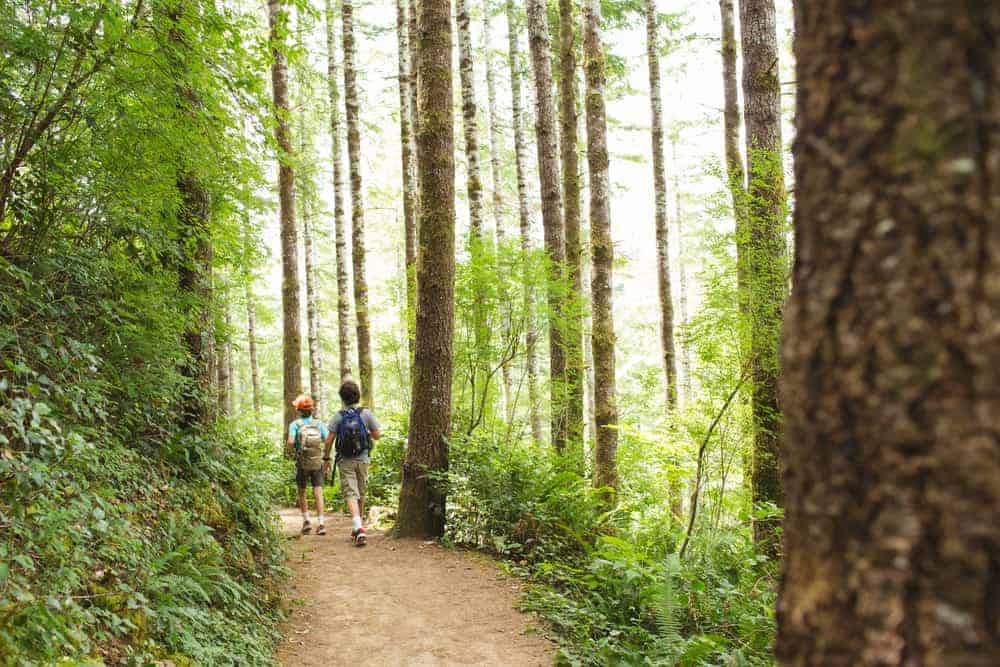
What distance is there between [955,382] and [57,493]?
4167 mm

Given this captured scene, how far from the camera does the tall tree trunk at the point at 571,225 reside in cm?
1122

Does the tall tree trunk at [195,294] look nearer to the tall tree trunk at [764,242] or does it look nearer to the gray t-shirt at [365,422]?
the gray t-shirt at [365,422]

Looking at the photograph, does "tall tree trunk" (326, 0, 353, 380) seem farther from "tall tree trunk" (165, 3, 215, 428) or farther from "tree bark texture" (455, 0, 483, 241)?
"tall tree trunk" (165, 3, 215, 428)

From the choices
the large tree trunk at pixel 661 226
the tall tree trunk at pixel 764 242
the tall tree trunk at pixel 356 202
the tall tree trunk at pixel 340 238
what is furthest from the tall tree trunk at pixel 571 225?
the tall tree trunk at pixel 340 238

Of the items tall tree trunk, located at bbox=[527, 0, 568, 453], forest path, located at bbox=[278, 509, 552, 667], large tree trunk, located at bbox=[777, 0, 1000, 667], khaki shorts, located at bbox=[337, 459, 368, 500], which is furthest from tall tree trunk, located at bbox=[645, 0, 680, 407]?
large tree trunk, located at bbox=[777, 0, 1000, 667]

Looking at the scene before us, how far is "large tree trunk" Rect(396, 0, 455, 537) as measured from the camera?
26.4ft

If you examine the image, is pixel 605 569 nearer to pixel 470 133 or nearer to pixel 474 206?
pixel 474 206

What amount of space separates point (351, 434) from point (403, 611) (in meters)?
3.14

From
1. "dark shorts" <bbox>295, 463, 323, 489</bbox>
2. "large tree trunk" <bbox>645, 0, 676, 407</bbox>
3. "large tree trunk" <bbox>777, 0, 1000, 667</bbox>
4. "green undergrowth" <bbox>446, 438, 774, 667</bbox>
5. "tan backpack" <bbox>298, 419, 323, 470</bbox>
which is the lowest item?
"green undergrowth" <bbox>446, 438, 774, 667</bbox>

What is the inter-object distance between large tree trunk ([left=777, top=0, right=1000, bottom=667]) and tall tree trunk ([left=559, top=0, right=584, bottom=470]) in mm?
9184

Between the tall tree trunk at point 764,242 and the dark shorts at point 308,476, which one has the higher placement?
the tall tree trunk at point 764,242

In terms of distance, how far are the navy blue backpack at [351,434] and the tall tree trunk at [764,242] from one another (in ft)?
16.5

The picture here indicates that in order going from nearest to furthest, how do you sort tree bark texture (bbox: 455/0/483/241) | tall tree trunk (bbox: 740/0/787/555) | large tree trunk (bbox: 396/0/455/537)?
tall tree trunk (bbox: 740/0/787/555) < large tree trunk (bbox: 396/0/455/537) < tree bark texture (bbox: 455/0/483/241)

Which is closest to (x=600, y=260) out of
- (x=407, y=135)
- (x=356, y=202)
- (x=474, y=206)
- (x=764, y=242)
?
(x=474, y=206)
